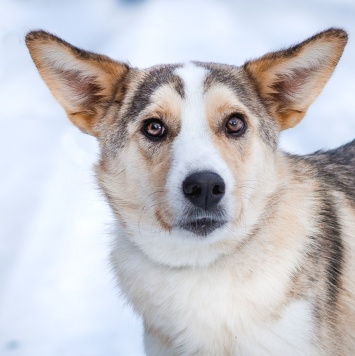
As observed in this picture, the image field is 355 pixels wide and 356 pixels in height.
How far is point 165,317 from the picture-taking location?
19.3ft

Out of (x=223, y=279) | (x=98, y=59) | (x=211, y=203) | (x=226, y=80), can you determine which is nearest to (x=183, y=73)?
(x=226, y=80)

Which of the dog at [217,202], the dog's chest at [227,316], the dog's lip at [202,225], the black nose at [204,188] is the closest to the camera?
the black nose at [204,188]

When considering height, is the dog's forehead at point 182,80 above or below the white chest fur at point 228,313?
above

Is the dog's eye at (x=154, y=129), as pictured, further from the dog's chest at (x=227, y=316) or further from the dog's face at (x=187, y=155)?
the dog's chest at (x=227, y=316)

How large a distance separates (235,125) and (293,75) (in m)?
0.77

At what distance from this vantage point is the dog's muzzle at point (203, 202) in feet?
16.7

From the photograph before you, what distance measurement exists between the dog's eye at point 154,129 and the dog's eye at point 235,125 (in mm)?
505

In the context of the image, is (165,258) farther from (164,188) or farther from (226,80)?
(226,80)

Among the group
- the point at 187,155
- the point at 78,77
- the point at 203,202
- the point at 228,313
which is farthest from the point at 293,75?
the point at 228,313

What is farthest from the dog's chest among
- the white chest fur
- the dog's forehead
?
the dog's forehead

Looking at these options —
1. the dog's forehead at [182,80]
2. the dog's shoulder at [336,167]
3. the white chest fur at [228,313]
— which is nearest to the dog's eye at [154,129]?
the dog's forehead at [182,80]

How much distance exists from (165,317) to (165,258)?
482mm

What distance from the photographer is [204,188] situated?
5.10 metres

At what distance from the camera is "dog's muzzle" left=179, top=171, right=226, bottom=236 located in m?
5.10
